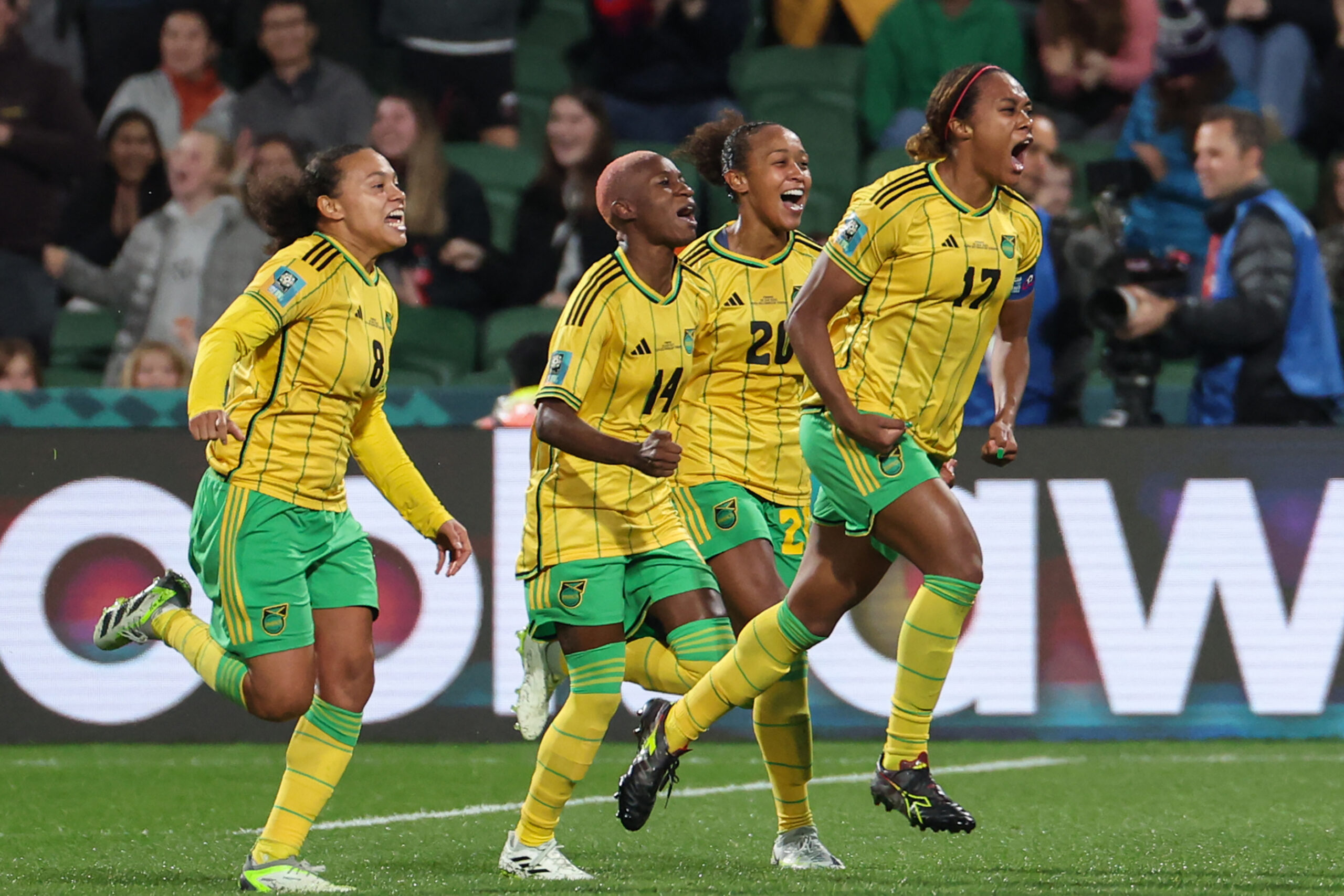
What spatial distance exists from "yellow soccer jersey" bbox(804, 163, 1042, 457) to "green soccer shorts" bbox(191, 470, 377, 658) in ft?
4.34

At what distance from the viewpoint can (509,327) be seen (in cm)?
988

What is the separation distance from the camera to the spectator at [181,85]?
420 inches

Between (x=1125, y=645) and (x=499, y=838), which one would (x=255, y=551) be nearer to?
(x=499, y=838)

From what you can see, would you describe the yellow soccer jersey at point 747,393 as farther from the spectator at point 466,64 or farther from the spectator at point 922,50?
the spectator at point 466,64

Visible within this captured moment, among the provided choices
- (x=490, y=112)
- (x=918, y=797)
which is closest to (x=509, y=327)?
(x=490, y=112)

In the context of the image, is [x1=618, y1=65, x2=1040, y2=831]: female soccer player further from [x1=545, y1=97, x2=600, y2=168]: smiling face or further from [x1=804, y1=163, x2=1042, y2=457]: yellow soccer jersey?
[x1=545, y1=97, x2=600, y2=168]: smiling face

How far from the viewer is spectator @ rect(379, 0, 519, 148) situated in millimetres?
10836

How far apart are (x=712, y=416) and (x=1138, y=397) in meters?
3.36

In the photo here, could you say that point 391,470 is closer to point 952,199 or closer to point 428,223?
point 952,199

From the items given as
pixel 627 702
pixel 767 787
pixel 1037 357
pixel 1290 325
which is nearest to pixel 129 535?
pixel 627 702

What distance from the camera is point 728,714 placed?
841cm

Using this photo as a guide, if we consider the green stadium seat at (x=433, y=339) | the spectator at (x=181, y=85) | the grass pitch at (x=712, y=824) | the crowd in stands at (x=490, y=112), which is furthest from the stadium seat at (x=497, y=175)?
the grass pitch at (x=712, y=824)

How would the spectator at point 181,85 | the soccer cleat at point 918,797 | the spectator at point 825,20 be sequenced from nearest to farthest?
the soccer cleat at point 918,797, the spectator at point 181,85, the spectator at point 825,20

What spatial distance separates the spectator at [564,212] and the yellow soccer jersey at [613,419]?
14.6ft
